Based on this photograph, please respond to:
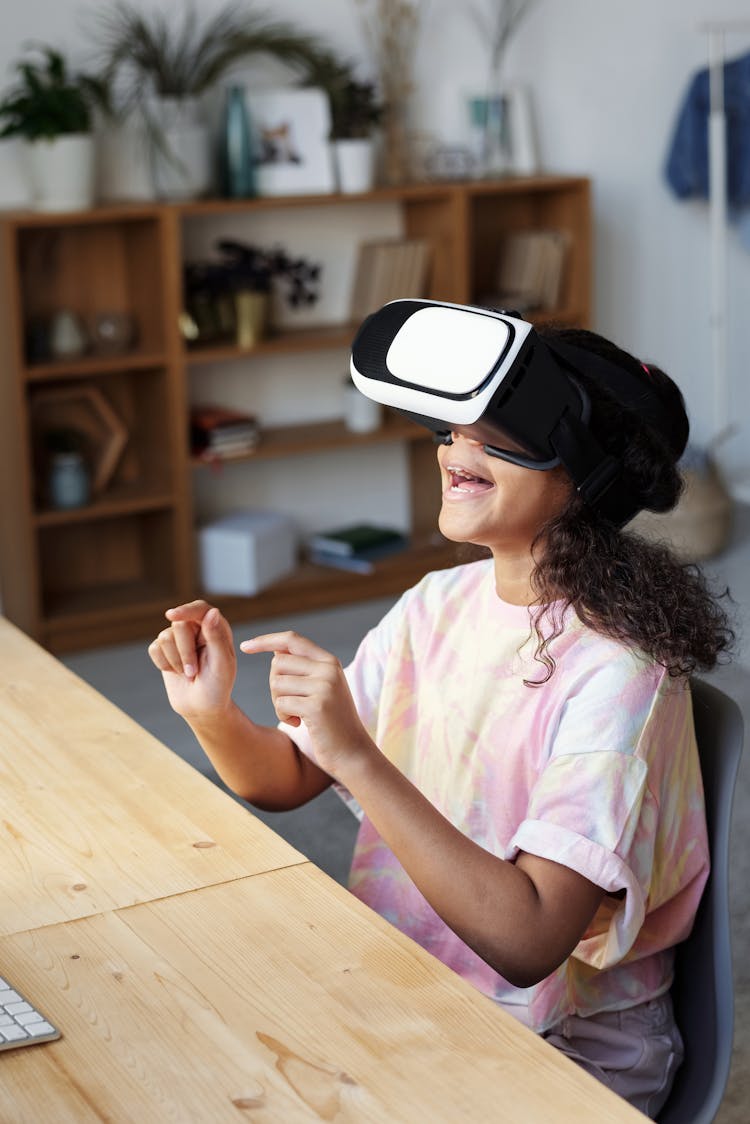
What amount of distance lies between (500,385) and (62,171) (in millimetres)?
3067

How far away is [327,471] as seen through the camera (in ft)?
16.5

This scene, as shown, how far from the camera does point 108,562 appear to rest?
15.5 ft

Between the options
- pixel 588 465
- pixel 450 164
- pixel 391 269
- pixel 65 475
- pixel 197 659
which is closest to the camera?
pixel 588 465

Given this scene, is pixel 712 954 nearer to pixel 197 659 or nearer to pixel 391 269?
pixel 197 659

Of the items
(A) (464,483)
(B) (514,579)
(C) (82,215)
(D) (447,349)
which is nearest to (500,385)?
(D) (447,349)

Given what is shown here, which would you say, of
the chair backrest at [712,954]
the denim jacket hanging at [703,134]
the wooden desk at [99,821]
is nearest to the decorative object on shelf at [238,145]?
the denim jacket hanging at [703,134]

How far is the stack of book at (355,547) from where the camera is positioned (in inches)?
189

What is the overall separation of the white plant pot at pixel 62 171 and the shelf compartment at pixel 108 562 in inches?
37.6

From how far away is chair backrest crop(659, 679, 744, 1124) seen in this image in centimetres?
147

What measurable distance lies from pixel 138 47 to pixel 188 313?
78 cm

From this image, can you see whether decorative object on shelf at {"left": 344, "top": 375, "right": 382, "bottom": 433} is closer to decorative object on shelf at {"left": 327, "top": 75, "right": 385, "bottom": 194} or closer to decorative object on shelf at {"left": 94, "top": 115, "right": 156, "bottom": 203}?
decorative object on shelf at {"left": 327, "top": 75, "right": 385, "bottom": 194}

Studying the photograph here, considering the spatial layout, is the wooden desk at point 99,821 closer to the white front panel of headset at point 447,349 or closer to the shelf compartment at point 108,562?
the white front panel of headset at point 447,349

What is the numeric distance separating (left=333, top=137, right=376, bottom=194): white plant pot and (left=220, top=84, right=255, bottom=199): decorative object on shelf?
0.97 ft

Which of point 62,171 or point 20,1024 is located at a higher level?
point 62,171
